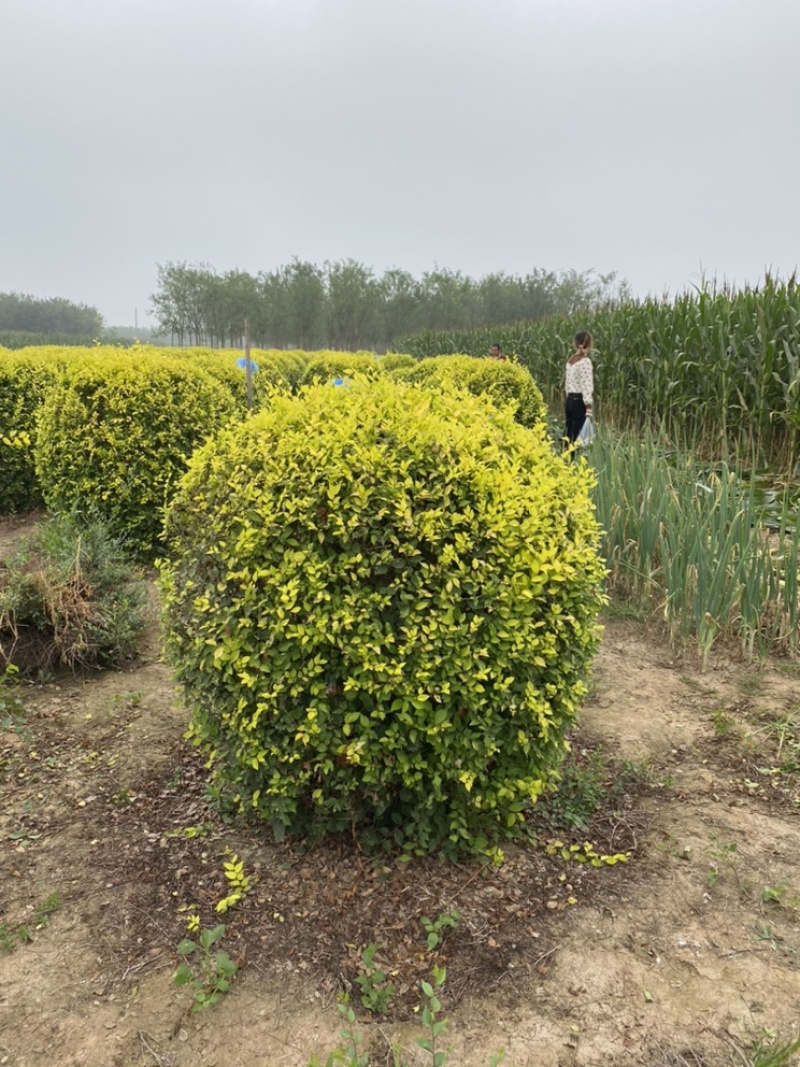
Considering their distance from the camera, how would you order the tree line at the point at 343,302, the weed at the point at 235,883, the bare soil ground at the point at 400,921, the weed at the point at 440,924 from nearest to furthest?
the bare soil ground at the point at 400,921 → the weed at the point at 440,924 → the weed at the point at 235,883 → the tree line at the point at 343,302

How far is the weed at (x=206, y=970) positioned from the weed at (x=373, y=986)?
35 centimetres

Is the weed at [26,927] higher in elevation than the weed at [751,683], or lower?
lower

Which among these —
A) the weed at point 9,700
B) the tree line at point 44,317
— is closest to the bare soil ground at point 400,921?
the weed at point 9,700

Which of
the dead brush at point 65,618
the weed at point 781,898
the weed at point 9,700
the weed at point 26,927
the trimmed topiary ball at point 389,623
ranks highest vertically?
the trimmed topiary ball at point 389,623

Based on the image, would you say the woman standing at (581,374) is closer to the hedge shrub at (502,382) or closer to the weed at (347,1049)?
the hedge shrub at (502,382)

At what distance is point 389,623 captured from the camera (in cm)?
214

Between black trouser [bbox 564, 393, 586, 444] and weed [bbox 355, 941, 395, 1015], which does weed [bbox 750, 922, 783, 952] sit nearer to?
weed [bbox 355, 941, 395, 1015]

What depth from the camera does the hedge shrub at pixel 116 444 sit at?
213 inches

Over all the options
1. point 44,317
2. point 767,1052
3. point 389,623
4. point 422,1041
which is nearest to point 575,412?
point 389,623

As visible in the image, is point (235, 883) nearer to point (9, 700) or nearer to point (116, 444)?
point (9, 700)

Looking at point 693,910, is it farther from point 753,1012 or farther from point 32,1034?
point 32,1034

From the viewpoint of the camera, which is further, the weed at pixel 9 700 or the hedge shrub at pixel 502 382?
the hedge shrub at pixel 502 382

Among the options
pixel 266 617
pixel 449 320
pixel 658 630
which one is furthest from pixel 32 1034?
pixel 449 320

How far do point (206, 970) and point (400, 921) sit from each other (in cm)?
56
